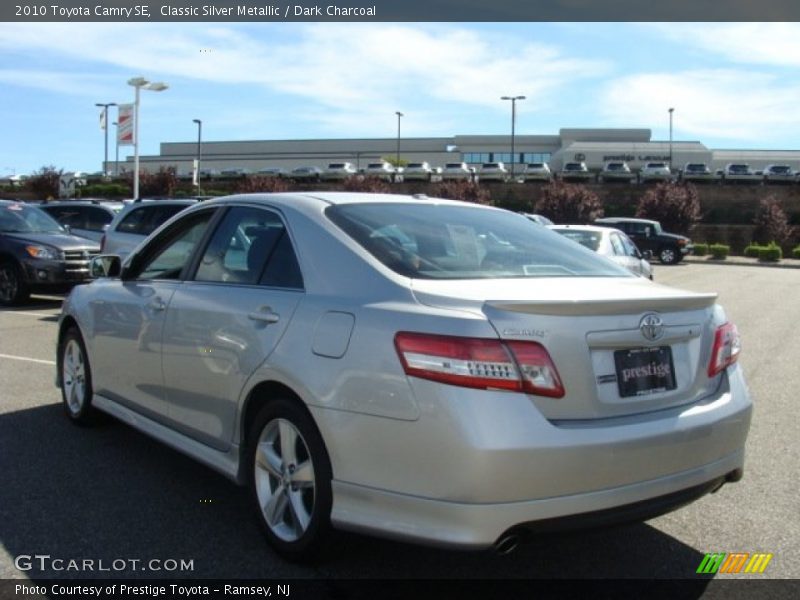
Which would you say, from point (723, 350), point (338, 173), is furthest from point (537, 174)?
point (723, 350)

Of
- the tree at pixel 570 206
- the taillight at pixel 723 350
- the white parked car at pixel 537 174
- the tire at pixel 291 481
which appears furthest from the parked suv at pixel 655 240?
the tire at pixel 291 481

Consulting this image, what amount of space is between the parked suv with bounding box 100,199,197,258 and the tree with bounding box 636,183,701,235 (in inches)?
1536

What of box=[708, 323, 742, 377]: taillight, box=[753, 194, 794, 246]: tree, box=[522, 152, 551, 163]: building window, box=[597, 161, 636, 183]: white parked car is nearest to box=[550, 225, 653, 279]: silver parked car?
box=[708, 323, 742, 377]: taillight

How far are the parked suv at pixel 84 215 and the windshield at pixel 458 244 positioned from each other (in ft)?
45.5

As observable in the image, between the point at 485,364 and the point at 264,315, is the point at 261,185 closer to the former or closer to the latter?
the point at 264,315

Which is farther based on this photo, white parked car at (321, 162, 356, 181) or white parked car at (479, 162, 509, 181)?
white parked car at (321, 162, 356, 181)

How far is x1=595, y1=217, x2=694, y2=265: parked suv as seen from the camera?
34656 mm

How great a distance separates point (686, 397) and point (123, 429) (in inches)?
157

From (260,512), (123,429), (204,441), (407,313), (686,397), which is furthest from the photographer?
(123,429)

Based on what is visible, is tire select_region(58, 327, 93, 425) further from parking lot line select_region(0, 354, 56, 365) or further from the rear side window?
parking lot line select_region(0, 354, 56, 365)

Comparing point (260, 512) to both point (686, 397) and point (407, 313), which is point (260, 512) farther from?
point (686, 397)

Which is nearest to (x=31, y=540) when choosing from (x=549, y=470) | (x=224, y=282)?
(x=224, y=282)

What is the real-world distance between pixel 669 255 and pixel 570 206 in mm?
14759

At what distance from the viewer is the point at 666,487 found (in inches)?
129
